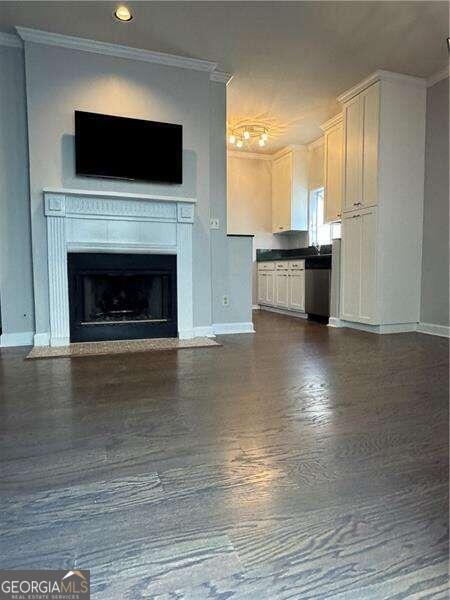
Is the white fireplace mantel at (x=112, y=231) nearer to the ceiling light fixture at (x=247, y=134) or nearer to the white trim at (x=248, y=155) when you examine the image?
the ceiling light fixture at (x=247, y=134)

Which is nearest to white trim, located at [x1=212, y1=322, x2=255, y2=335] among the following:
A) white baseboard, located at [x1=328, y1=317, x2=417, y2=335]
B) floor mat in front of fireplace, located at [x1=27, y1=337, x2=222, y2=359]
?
floor mat in front of fireplace, located at [x1=27, y1=337, x2=222, y2=359]

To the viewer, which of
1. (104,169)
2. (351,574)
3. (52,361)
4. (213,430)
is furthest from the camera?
(104,169)

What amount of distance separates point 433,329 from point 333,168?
101 inches

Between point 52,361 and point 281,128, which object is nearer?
point 52,361

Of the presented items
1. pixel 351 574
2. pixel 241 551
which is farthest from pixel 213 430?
pixel 351 574

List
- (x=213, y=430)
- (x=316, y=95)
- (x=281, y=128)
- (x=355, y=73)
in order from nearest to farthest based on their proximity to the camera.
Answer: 1. (x=213, y=430)
2. (x=355, y=73)
3. (x=316, y=95)
4. (x=281, y=128)

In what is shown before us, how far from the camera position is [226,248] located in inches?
163

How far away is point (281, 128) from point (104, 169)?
3103 millimetres

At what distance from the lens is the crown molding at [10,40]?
330 centimetres

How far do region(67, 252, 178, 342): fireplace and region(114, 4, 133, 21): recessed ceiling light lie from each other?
6.53 ft

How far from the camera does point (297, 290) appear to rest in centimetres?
568

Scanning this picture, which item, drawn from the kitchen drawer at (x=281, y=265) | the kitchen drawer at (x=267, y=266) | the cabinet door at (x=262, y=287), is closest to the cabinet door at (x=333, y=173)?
the kitchen drawer at (x=281, y=265)

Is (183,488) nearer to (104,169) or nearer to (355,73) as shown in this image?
(104,169)

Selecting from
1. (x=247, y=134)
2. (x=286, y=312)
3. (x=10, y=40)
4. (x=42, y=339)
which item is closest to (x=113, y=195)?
(x=42, y=339)
